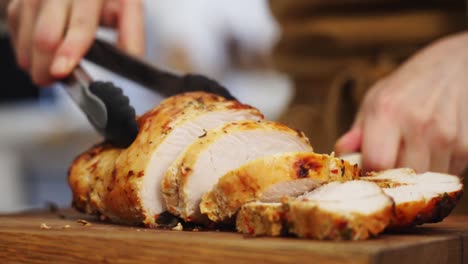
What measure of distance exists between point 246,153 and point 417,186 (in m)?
0.40

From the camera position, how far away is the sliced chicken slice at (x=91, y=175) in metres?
2.16

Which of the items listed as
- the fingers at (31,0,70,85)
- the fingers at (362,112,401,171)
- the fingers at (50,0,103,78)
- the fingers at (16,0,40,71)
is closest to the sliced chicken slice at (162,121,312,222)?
the fingers at (362,112,401,171)

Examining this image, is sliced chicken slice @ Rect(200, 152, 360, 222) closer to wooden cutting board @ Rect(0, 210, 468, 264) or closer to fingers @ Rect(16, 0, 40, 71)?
wooden cutting board @ Rect(0, 210, 468, 264)

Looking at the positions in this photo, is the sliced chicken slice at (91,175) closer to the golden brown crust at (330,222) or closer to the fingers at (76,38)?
the fingers at (76,38)

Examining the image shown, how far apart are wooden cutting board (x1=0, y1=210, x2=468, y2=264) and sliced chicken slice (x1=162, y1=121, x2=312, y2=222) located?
0.20 meters

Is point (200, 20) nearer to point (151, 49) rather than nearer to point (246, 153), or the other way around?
point (151, 49)

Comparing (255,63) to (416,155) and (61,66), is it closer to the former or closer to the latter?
(61,66)

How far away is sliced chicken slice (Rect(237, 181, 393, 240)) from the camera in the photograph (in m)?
1.44

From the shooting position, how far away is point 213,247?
141 centimetres

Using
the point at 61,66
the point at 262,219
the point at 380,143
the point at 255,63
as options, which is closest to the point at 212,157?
the point at 262,219

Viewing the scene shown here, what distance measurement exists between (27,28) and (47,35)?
274 millimetres

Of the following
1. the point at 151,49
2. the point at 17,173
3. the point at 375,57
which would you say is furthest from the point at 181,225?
the point at 17,173

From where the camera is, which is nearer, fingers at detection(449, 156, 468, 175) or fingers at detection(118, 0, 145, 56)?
fingers at detection(449, 156, 468, 175)

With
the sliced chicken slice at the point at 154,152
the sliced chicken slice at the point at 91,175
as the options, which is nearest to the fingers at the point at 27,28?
the sliced chicken slice at the point at 91,175
